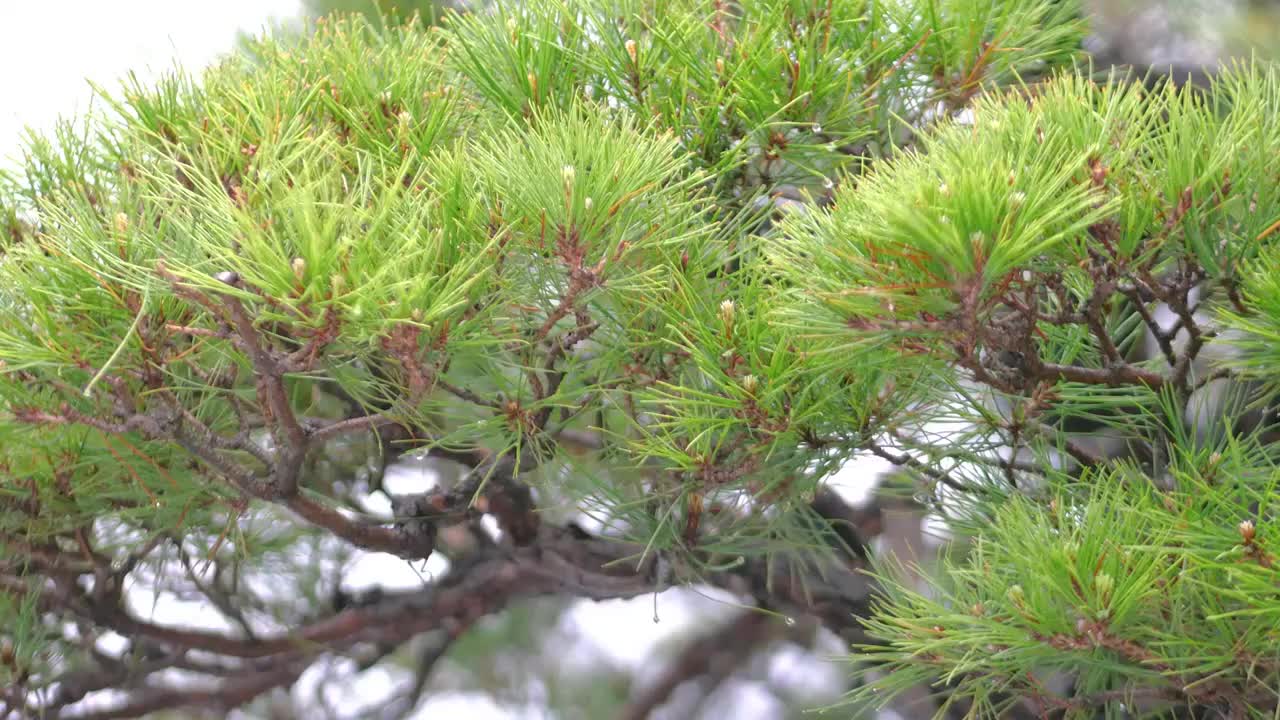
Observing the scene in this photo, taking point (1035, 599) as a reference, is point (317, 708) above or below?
below

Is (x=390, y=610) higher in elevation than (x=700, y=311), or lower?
lower

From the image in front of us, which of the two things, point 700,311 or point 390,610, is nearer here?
point 700,311

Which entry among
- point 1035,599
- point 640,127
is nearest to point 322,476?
point 640,127

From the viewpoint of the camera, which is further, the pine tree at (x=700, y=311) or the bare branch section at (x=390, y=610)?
the bare branch section at (x=390, y=610)

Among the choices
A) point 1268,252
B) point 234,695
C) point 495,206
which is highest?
point 495,206

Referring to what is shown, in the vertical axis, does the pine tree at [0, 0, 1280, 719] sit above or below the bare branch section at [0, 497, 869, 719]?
above

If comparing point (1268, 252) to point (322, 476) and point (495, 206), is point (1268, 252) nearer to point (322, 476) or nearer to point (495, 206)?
point (495, 206)

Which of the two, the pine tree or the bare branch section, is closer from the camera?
the pine tree

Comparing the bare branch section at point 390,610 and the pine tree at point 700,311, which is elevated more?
the pine tree at point 700,311
